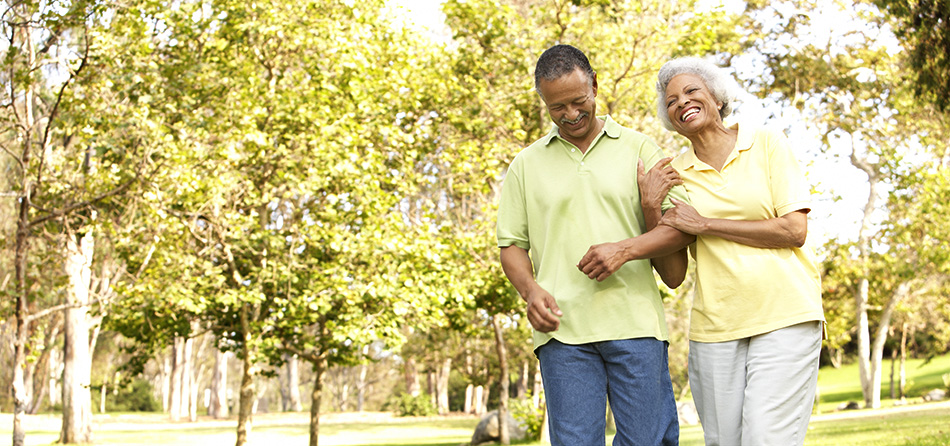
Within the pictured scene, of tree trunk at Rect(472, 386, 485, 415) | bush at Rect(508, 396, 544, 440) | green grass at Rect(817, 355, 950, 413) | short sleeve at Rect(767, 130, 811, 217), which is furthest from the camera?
tree trunk at Rect(472, 386, 485, 415)

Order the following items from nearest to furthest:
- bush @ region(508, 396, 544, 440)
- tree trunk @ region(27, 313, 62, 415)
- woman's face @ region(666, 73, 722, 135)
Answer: woman's face @ region(666, 73, 722, 135), bush @ region(508, 396, 544, 440), tree trunk @ region(27, 313, 62, 415)

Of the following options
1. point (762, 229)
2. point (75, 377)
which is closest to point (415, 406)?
point (75, 377)

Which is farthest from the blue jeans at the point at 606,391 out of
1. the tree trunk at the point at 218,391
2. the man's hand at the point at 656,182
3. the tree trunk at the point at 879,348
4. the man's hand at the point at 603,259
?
the tree trunk at the point at 218,391

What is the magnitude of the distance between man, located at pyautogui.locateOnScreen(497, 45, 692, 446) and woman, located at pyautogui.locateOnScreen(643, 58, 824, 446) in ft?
0.53

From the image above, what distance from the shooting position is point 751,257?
345 centimetres

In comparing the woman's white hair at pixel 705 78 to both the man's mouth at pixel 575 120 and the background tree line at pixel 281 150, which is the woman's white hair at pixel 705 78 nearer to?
the man's mouth at pixel 575 120

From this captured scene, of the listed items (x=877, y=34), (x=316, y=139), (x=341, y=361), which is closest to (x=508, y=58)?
(x=316, y=139)

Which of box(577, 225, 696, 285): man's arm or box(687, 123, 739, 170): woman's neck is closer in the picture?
box(577, 225, 696, 285): man's arm

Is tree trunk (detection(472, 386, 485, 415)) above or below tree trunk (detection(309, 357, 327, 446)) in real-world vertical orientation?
below

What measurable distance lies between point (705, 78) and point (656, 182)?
2.30ft

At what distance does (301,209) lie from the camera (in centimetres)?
1638

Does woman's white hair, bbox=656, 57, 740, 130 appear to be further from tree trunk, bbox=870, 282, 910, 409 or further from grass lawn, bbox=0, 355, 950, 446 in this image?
tree trunk, bbox=870, 282, 910, 409

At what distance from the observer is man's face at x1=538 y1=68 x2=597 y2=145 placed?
10.4 ft

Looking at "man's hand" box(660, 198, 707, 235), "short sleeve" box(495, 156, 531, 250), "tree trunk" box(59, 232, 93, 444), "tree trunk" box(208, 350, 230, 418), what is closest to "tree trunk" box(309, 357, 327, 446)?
"tree trunk" box(59, 232, 93, 444)
